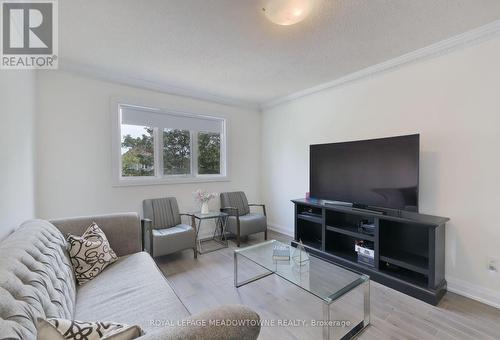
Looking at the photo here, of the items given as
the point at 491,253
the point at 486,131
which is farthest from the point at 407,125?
the point at 491,253

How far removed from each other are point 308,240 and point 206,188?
6.22 ft

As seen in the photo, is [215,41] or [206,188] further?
[206,188]

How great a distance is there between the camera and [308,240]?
3514 millimetres

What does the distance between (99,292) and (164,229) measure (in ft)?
5.54

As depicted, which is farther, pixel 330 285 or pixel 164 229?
pixel 164 229

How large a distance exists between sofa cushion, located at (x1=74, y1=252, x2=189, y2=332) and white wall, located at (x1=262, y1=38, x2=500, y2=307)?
8.75 ft

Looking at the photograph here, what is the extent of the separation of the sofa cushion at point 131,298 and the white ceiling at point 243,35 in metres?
2.08

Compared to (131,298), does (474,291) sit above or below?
below

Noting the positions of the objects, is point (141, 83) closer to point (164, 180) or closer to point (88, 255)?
point (164, 180)

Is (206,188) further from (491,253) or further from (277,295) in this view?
(491,253)

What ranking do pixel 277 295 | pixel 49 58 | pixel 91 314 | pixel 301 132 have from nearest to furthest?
pixel 91 314 < pixel 277 295 < pixel 49 58 < pixel 301 132

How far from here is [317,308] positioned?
6.81ft

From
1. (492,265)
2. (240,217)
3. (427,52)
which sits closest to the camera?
(492,265)

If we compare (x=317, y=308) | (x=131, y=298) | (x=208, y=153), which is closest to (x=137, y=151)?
(x=208, y=153)
